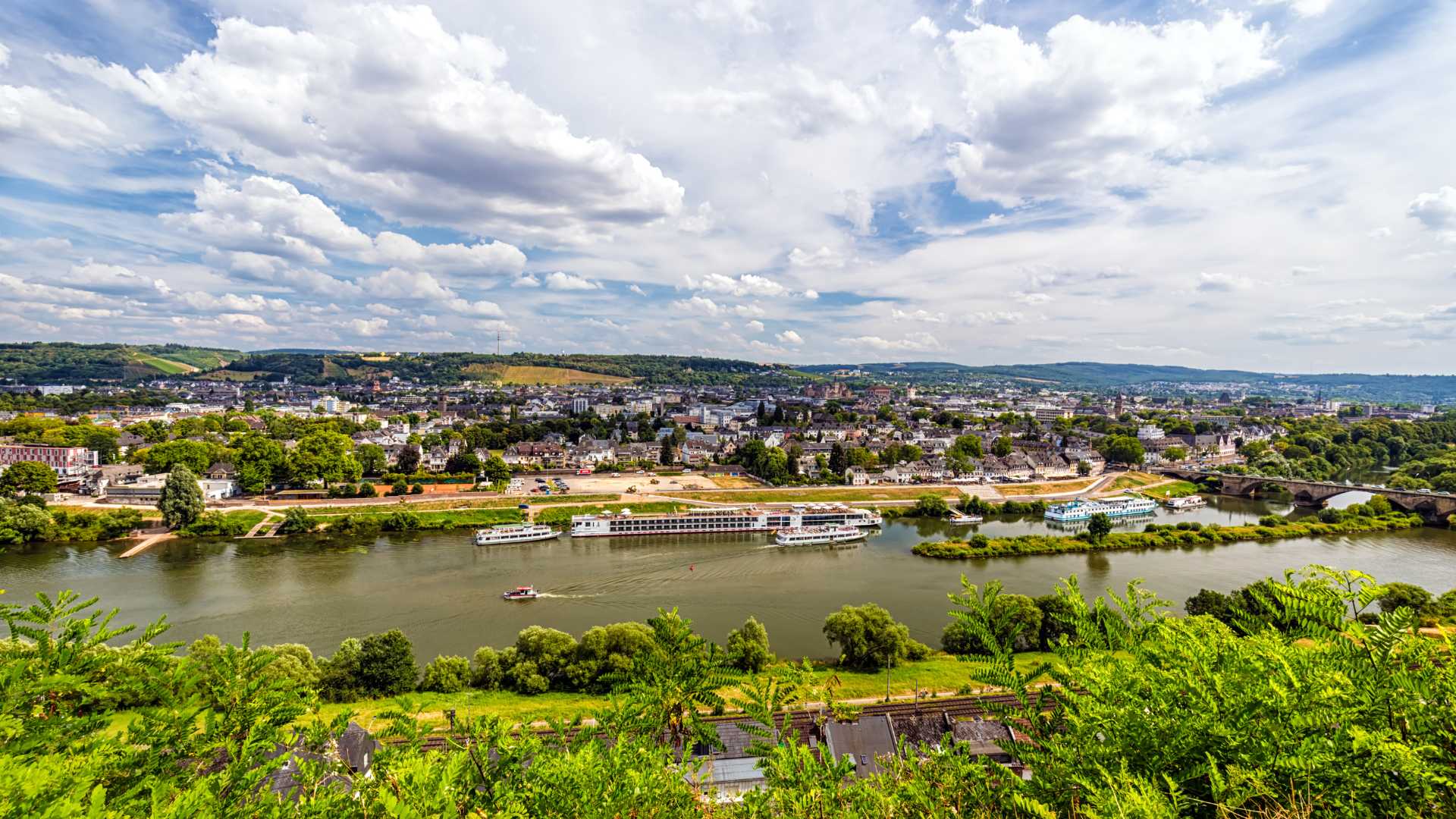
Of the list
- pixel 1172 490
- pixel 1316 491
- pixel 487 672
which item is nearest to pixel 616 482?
pixel 487 672

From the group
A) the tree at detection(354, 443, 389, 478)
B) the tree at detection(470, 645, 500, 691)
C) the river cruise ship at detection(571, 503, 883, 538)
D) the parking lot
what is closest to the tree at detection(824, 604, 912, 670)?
the tree at detection(470, 645, 500, 691)

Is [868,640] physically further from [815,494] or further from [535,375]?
[535,375]

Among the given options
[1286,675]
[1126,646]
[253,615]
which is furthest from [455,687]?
[1286,675]

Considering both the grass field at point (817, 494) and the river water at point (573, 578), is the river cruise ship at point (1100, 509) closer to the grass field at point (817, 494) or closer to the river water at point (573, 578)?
the grass field at point (817, 494)

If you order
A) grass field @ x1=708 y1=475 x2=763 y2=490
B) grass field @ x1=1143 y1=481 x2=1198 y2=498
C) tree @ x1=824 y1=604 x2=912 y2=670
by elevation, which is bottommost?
grass field @ x1=708 y1=475 x2=763 y2=490

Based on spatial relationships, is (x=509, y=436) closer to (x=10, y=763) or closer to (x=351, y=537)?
(x=351, y=537)

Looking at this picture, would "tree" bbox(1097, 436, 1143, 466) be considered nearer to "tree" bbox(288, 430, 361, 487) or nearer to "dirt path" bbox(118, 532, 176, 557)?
"tree" bbox(288, 430, 361, 487)
